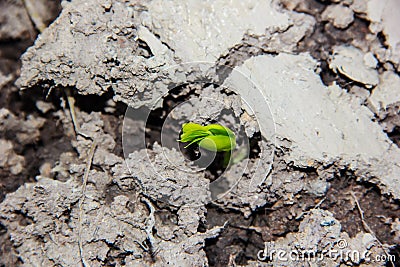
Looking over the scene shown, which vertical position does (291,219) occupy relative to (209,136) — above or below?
below

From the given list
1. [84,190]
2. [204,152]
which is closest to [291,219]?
[204,152]

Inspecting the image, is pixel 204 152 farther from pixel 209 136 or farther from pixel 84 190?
pixel 84 190

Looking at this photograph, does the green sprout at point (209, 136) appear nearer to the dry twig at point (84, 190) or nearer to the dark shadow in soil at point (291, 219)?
the dark shadow in soil at point (291, 219)

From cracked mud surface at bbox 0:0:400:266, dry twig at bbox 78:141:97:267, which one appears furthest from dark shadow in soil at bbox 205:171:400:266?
dry twig at bbox 78:141:97:267

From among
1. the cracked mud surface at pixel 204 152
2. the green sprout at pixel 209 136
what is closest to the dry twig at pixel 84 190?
the cracked mud surface at pixel 204 152

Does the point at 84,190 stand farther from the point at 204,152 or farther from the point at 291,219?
the point at 291,219

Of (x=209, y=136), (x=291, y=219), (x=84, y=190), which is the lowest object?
(x=84, y=190)
